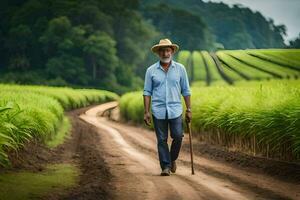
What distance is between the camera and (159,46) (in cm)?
953

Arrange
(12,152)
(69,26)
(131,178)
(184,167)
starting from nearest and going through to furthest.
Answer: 1. (131,178)
2. (12,152)
3. (184,167)
4. (69,26)

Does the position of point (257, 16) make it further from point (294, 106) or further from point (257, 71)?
point (294, 106)

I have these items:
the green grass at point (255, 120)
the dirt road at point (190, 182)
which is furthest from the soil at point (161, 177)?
the green grass at point (255, 120)

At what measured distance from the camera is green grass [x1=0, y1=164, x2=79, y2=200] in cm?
727

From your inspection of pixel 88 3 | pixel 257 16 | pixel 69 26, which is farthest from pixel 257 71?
pixel 88 3

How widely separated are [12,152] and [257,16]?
16.6m

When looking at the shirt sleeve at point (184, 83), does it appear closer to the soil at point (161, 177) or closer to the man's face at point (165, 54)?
the man's face at point (165, 54)

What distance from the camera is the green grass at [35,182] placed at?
727 centimetres

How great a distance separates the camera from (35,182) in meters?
8.36

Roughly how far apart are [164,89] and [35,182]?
276 centimetres

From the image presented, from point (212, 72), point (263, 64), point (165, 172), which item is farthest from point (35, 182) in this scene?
point (212, 72)

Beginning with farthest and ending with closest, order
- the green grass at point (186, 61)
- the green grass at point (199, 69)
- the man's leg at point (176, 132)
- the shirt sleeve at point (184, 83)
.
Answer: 1. the green grass at point (186, 61)
2. the green grass at point (199, 69)
3. the shirt sleeve at point (184, 83)
4. the man's leg at point (176, 132)

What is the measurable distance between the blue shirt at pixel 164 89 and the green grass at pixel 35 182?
1870mm

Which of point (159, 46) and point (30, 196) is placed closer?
point (30, 196)
